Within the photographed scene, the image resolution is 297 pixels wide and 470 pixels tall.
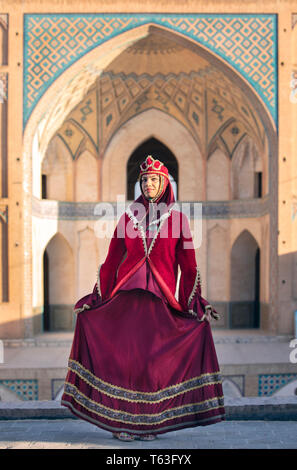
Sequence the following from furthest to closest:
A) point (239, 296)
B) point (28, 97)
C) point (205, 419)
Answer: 1. point (239, 296)
2. point (28, 97)
3. point (205, 419)

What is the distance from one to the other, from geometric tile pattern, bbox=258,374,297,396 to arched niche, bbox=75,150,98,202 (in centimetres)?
588

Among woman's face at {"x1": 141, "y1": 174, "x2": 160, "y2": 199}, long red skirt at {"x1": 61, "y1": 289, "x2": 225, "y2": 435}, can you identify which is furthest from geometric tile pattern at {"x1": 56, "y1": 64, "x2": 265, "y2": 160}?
long red skirt at {"x1": 61, "y1": 289, "x2": 225, "y2": 435}

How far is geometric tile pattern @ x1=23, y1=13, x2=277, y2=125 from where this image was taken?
966cm

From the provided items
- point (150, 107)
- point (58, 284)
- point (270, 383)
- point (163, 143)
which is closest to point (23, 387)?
point (270, 383)

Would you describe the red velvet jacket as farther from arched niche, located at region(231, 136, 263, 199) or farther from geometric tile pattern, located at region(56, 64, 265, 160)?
arched niche, located at region(231, 136, 263, 199)

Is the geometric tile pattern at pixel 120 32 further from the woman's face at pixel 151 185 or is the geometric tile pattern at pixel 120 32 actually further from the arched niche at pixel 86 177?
the woman's face at pixel 151 185

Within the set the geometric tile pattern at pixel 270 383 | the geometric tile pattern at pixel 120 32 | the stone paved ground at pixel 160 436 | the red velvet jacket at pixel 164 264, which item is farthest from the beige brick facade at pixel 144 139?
the red velvet jacket at pixel 164 264

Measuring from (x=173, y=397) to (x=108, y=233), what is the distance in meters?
9.36

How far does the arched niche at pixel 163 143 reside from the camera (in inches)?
487

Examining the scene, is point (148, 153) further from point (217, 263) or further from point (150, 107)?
point (217, 263)

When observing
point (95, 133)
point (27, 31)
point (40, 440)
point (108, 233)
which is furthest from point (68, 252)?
point (40, 440)

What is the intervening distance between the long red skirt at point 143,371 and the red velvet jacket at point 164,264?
9 centimetres
